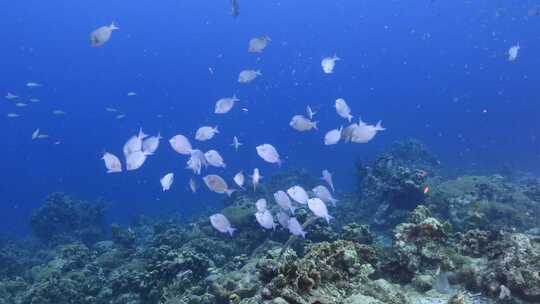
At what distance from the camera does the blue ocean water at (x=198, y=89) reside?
7281 cm

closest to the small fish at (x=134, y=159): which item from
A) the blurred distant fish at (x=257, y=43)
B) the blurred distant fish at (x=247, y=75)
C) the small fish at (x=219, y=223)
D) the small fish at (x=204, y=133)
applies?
the small fish at (x=219, y=223)

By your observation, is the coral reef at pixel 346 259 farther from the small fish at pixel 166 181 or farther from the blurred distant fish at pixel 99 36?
the blurred distant fish at pixel 99 36

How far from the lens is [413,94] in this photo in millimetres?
143500

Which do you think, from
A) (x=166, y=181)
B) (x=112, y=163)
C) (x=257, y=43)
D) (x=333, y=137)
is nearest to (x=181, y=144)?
(x=166, y=181)

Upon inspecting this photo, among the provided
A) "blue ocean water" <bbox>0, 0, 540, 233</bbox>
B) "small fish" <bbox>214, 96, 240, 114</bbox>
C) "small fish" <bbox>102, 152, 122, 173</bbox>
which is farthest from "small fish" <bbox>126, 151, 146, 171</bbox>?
"blue ocean water" <bbox>0, 0, 540, 233</bbox>

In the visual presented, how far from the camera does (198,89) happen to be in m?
180

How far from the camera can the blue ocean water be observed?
239ft

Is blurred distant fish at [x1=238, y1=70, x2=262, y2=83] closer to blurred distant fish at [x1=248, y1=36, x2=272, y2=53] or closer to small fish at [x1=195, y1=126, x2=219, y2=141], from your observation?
blurred distant fish at [x1=248, y1=36, x2=272, y2=53]

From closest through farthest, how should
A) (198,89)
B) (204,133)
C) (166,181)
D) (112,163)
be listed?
1. (112,163)
2. (166,181)
3. (204,133)
4. (198,89)

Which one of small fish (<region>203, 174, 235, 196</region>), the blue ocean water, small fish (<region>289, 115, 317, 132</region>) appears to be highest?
the blue ocean water

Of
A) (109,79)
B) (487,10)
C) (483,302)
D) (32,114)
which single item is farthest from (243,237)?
(487,10)

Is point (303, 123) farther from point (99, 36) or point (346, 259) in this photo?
point (346, 259)

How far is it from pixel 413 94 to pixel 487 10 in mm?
73335

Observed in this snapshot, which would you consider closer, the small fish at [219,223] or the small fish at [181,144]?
the small fish at [219,223]
